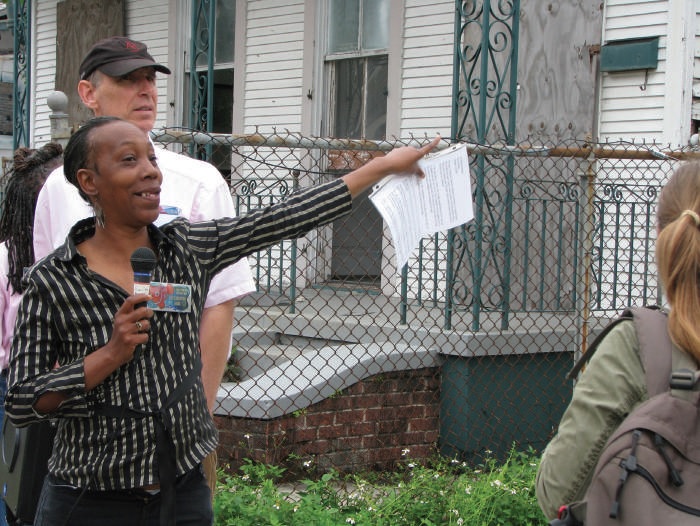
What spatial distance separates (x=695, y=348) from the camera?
1.95 m

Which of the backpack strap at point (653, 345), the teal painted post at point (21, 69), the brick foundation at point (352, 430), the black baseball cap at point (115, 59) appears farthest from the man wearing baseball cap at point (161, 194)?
the teal painted post at point (21, 69)

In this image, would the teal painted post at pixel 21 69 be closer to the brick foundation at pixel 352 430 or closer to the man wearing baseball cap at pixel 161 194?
the brick foundation at pixel 352 430

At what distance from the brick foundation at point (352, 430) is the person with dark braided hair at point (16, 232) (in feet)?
7.08

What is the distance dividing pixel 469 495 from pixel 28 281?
2963mm

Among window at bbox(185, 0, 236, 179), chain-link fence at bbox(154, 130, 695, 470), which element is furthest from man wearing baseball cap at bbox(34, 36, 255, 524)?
window at bbox(185, 0, 236, 179)

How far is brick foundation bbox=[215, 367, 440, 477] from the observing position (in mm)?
5539

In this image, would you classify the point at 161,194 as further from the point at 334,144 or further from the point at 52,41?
the point at 52,41

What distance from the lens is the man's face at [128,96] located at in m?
3.08

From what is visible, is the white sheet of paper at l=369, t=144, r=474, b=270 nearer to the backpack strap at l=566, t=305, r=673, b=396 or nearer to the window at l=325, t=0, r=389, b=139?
the backpack strap at l=566, t=305, r=673, b=396

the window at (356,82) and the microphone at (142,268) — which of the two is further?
the window at (356,82)

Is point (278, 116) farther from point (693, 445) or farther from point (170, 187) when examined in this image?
point (693, 445)

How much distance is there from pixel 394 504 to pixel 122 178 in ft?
8.90

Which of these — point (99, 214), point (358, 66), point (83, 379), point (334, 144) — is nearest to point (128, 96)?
point (99, 214)

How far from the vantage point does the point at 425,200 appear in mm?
2822
